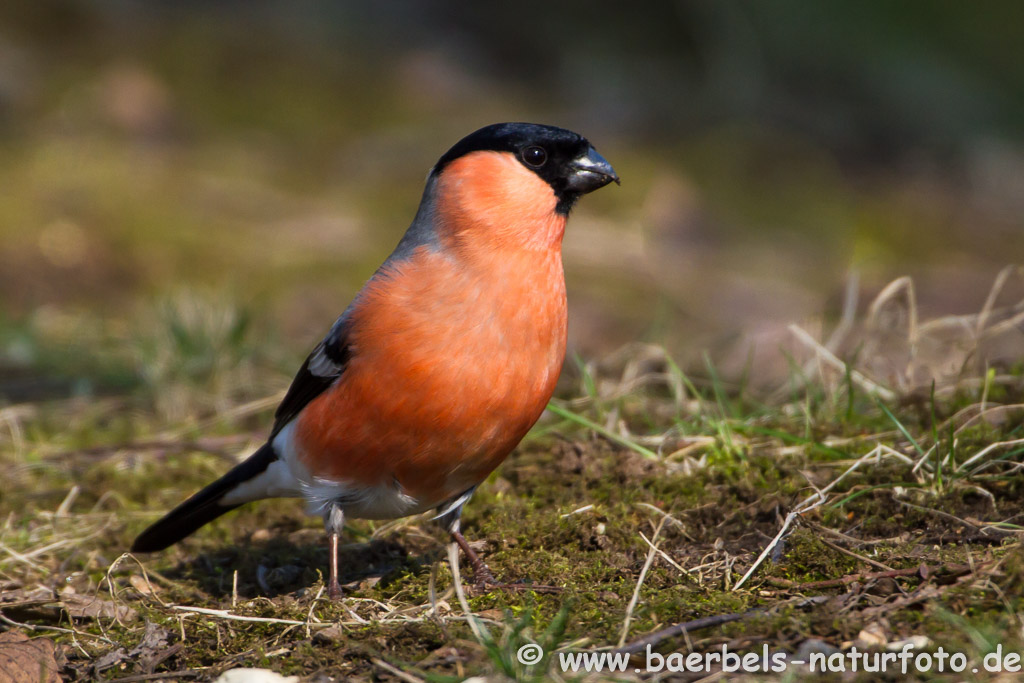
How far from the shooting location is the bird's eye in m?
3.62

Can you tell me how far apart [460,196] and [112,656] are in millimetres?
1837

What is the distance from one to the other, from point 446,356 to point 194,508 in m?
1.38

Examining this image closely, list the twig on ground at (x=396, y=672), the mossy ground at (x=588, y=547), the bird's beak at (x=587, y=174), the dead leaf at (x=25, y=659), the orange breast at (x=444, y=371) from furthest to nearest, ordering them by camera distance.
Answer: the bird's beak at (x=587, y=174), the orange breast at (x=444, y=371), the dead leaf at (x=25, y=659), the mossy ground at (x=588, y=547), the twig on ground at (x=396, y=672)

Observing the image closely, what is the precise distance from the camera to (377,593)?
3301 millimetres

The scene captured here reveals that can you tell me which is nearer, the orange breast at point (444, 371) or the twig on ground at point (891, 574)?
the twig on ground at point (891, 574)

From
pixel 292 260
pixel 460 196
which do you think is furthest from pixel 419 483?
pixel 292 260

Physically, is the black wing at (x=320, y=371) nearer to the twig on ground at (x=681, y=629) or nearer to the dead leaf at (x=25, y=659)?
the dead leaf at (x=25, y=659)

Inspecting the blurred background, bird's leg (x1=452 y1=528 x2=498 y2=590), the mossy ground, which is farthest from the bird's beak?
the blurred background

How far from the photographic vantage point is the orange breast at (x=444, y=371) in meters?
3.21

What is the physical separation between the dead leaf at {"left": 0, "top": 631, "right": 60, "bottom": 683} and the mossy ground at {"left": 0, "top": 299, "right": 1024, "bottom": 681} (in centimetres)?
9

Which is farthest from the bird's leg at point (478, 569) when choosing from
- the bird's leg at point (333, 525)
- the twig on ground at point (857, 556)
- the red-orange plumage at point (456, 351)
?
the twig on ground at point (857, 556)

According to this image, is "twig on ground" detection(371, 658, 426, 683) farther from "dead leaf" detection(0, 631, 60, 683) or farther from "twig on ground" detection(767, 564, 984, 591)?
"twig on ground" detection(767, 564, 984, 591)

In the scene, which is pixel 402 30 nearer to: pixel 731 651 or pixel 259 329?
pixel 259 329

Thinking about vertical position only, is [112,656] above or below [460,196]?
below
